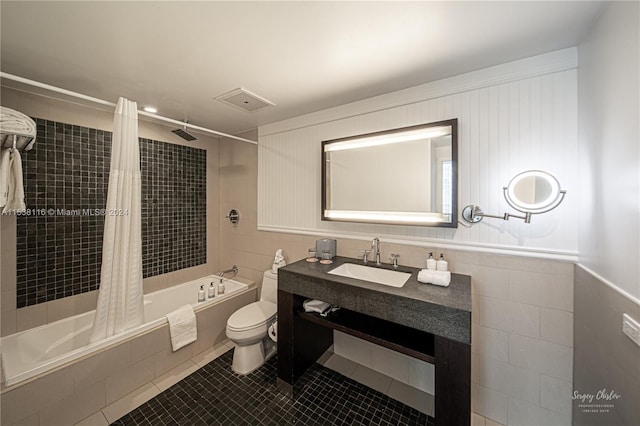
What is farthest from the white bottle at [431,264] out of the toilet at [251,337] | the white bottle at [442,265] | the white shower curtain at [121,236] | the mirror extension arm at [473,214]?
the white shower curtain at [121,236]

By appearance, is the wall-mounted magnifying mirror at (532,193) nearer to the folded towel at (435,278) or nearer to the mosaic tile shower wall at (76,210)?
the folded towel at (435,278)

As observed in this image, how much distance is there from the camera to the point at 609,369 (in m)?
1.02

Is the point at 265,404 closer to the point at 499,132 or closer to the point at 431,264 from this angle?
the point at 431,264

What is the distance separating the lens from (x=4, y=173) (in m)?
1.45

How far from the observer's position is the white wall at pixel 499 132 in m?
1.37

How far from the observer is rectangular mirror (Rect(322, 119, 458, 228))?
1.68m

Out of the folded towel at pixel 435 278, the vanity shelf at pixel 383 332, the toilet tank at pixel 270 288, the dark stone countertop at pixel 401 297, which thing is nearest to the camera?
the dark stone countertop at pixel 401 297

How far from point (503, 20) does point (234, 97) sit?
178 cm

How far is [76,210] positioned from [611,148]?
353 centimetres

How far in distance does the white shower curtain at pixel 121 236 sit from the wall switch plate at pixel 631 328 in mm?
2680

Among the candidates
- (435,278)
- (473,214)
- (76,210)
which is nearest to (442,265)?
(435,278)

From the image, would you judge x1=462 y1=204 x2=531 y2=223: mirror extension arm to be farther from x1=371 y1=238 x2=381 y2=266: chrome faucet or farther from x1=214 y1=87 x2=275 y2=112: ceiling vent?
x1=214 y1=87 x2=275 y2=112: ceiling vent

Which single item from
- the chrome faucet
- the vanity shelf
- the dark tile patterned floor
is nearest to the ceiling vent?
the chrome faucet

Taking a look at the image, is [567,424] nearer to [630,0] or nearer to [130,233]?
[630,0]
